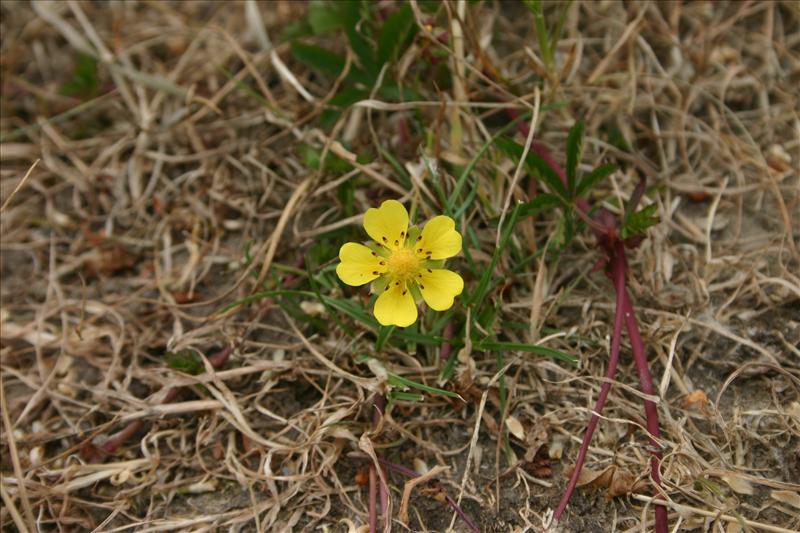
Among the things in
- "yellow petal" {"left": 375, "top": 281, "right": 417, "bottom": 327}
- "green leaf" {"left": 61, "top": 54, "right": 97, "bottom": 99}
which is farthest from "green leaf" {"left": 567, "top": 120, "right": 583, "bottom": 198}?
"green leaf" {"left": 61, "top": 54, "right": 97, "bottom": 99}

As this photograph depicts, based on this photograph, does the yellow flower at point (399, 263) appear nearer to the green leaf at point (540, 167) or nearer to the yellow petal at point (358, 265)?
the yellow petal at point (358, 265)

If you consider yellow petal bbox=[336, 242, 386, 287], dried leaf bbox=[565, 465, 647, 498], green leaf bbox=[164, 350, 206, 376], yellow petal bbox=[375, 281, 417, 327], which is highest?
yellow petal bbox=[336, 242, 386, 287]

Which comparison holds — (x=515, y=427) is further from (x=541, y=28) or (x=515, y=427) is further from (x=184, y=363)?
(x=541, y=28)

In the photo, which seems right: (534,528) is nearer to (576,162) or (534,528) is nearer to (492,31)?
(576,162)

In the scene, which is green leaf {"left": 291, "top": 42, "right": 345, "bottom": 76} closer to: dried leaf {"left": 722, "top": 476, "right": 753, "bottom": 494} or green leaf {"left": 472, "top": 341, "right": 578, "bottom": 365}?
green leaf {"left": 472, "top": 341, "right": 578, "bottom": 365}

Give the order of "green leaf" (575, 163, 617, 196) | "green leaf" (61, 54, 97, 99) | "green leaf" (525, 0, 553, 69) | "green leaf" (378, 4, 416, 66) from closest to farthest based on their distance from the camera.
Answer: "green leaf" (575, 163, 617, 196)
"green leaf" (525, 0, 553, 69)
"green leaf" (378, 4, 416, 66)
"green leaf" (61, 54, 97, 99)

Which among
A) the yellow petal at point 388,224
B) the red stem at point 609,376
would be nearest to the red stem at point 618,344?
the red stem at point 609,376

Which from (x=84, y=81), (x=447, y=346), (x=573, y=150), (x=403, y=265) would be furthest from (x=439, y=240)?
(x=84, y=81)
